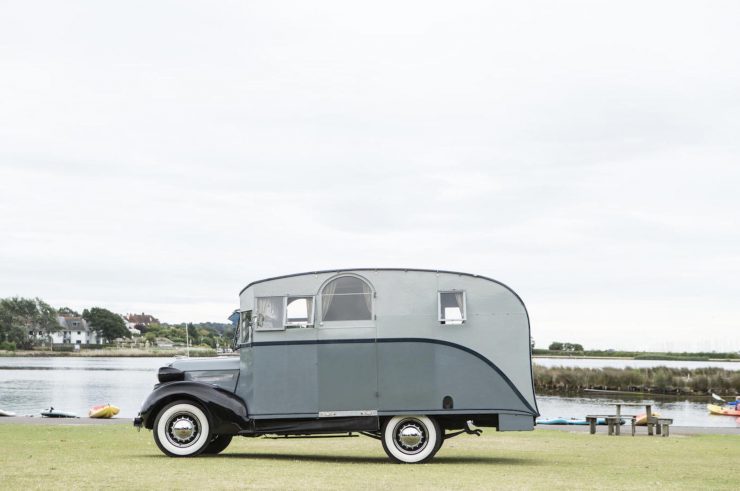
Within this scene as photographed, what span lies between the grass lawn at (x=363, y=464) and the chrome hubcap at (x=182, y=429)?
1.59 feet

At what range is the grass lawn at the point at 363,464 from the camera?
44.9 feet

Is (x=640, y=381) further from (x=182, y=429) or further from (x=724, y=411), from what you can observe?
(x=182, y=429)

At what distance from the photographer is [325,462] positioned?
1744cm

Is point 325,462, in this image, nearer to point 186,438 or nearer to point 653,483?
point 186,438

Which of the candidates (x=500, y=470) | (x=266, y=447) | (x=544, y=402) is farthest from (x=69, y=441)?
(x=544, y=402)

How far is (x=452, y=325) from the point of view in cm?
1728

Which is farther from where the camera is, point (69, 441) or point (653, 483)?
point (69, 441)

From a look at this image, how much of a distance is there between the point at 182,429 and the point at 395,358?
13.7 ft

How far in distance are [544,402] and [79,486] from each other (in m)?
48.3

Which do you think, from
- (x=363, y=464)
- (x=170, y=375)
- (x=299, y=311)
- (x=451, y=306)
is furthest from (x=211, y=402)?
(x=451, y=306)

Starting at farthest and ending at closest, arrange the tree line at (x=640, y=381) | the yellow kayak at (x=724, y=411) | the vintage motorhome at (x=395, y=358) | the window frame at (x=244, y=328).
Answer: the tree line at (x=640, y=381)
the yellow kayak at (x=724, y=411)
the window frame at (x=244, y=328)
the vintage motorhome at (x=395, y=358)

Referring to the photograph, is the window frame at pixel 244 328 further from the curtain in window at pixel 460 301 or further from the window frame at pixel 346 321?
the curtain in window at pixel 460 301

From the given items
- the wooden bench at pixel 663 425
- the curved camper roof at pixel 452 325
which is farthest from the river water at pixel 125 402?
the curved camper roof at pixel 452 325

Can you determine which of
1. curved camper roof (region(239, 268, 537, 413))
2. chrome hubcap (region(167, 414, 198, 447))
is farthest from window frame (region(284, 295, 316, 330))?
chrome hubcap (region(167, 414, 198, 447))
